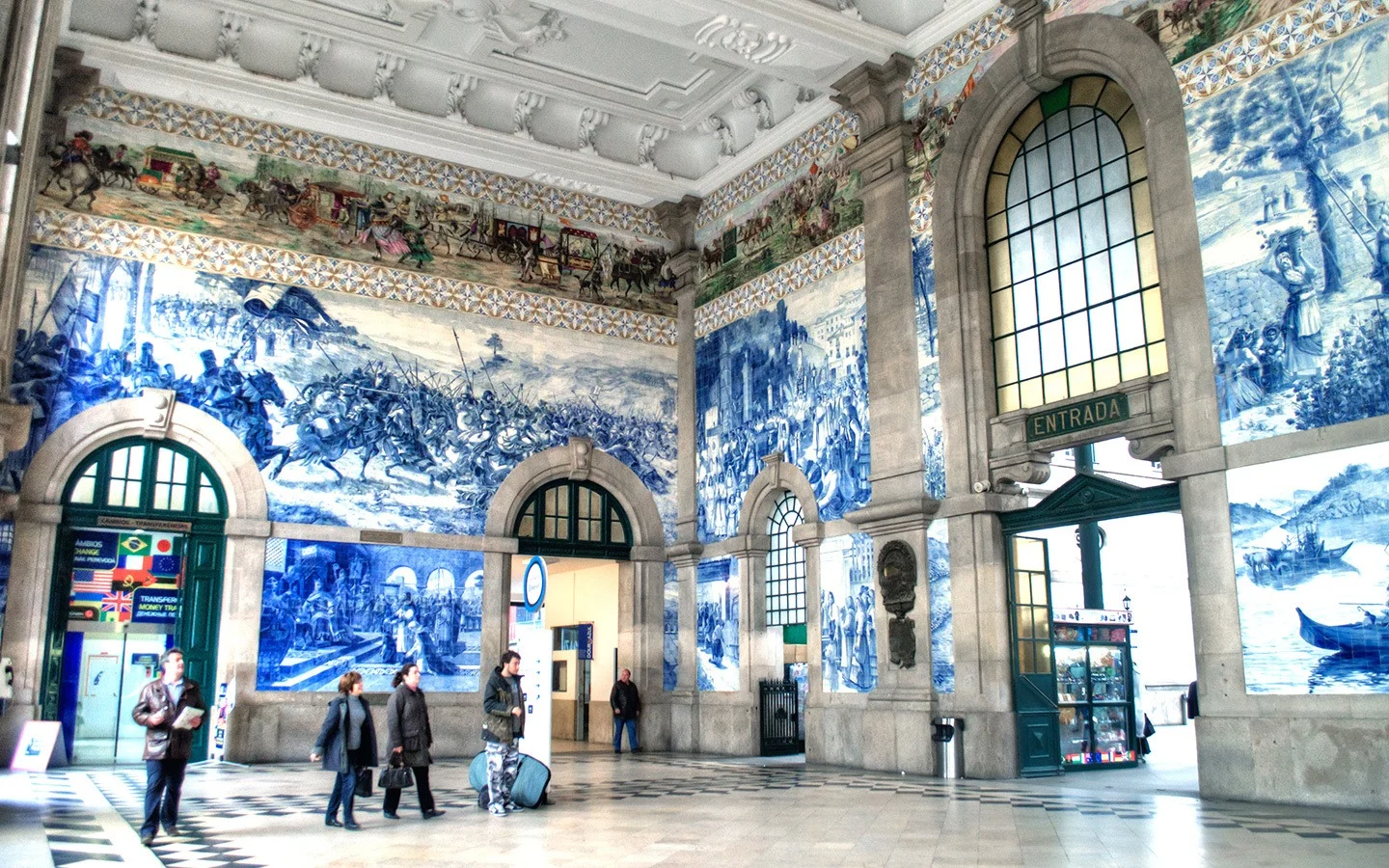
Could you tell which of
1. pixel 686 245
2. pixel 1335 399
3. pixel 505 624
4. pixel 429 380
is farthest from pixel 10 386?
pixel 1335 399

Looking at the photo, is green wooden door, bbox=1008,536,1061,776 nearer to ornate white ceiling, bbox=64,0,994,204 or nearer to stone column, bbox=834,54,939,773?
stone column, bbox=834,54,939,773

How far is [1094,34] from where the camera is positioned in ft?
46.6

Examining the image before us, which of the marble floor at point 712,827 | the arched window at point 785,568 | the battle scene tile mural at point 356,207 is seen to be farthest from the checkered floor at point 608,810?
the battle scene tile mural at point 356,207

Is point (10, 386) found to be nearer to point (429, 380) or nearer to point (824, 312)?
point (429, 380)

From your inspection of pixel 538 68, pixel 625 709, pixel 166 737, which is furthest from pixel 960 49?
pixel 166 737

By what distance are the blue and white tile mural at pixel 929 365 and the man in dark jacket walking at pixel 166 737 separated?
979 centimetres

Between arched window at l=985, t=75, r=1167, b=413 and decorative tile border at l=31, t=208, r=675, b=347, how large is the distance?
26.1ft

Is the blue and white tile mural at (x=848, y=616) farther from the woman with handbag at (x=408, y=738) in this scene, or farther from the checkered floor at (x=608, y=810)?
the woman with handbag at (x=408, y=738)

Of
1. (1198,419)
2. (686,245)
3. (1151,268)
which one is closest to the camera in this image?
(1198,419)

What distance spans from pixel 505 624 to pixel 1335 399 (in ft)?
42.2

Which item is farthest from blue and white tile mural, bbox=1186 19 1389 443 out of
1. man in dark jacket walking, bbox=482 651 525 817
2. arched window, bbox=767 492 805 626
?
man in dark jacket walking, bbox=482 651 525 817

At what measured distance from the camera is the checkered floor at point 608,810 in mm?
8461

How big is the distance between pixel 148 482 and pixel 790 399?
987 centimetres

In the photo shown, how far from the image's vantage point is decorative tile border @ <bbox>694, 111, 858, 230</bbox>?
18.5 m
